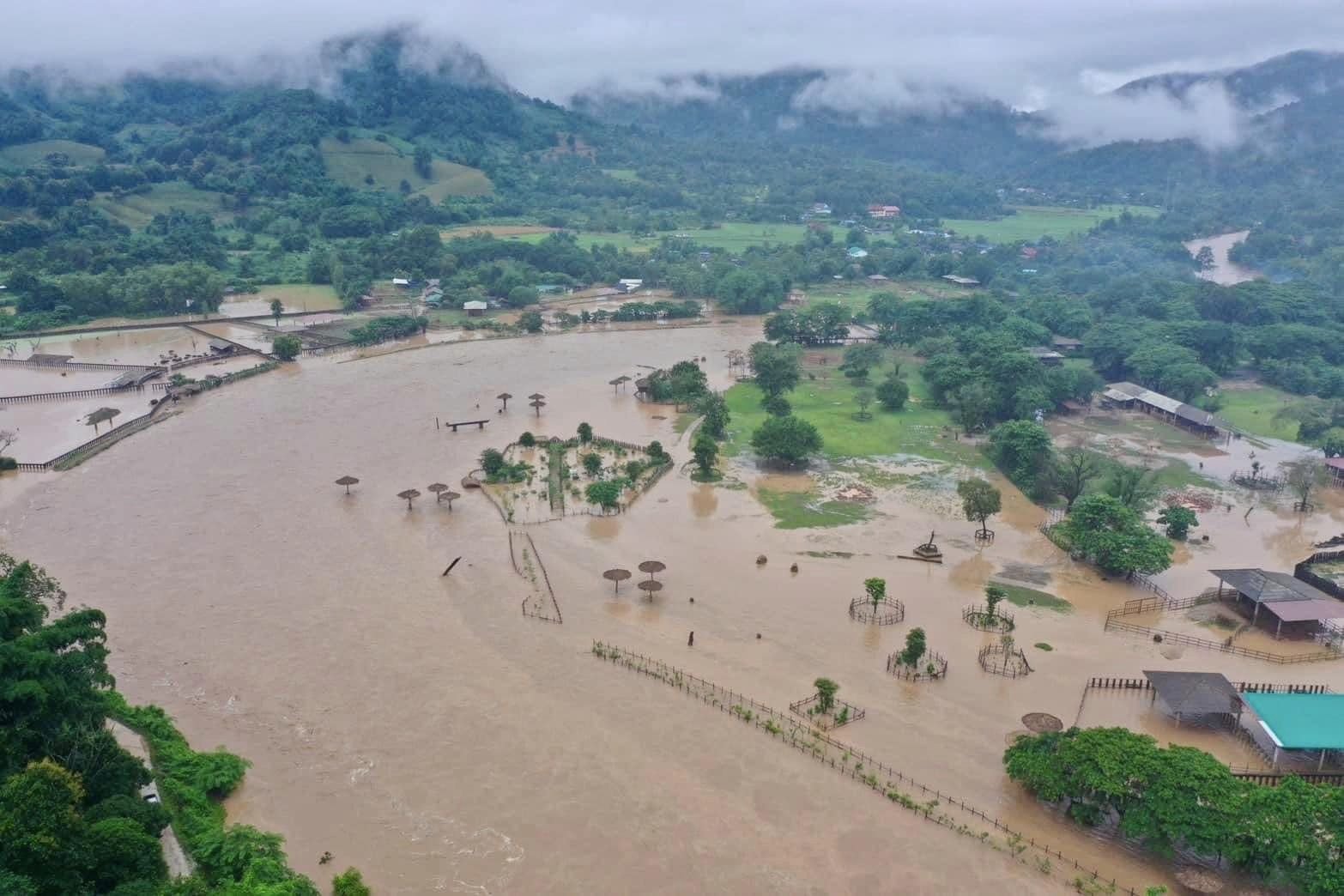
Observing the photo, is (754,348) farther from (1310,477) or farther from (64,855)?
(64,855)

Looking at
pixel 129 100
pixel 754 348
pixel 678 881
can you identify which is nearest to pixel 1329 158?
pixel 754 348

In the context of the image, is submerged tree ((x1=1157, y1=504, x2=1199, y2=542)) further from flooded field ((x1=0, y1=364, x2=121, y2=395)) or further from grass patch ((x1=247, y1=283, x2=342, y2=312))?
grass patch ((x1=247, y1=283, x2=342, y2=312))

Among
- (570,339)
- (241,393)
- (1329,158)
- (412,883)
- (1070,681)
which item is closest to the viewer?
(412,883)

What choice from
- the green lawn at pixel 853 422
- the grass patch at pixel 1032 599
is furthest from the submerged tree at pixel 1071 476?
the grass patch at pixel 1032 599

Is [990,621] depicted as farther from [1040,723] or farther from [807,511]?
[807,511]

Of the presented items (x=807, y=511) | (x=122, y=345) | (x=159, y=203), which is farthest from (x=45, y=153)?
(x=807, y=511)

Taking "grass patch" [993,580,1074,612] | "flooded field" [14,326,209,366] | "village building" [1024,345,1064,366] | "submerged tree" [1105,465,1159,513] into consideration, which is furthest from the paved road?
"village building" [1024,345,1064,366]
